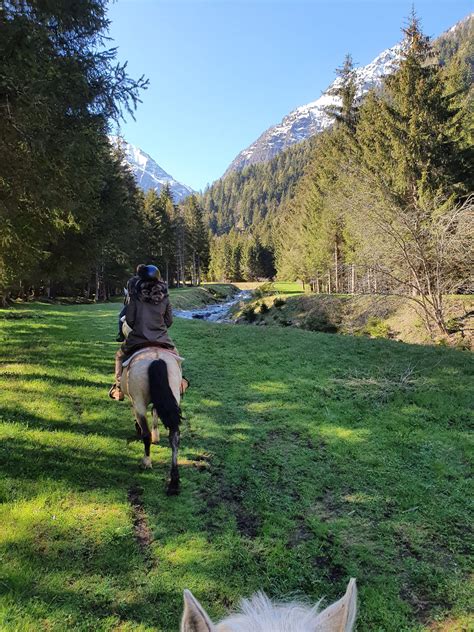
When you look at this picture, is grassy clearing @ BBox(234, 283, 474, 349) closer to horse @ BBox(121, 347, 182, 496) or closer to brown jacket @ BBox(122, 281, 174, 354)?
brown jacket @ BBox(122, 281, 174, 354)

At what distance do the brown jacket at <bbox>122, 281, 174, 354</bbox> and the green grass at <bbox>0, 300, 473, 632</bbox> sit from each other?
1644 millimetres

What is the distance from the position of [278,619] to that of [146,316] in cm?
407

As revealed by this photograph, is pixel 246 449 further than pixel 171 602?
Yes

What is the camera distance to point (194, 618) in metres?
1.05

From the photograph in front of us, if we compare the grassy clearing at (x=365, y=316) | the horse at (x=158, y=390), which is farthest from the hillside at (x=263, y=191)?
the horse at (x=158, y=390)

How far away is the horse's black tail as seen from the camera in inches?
168

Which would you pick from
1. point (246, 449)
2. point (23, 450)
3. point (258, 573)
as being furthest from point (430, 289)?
point (23, 450)

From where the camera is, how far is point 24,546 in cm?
317

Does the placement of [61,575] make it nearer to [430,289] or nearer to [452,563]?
[452,563]

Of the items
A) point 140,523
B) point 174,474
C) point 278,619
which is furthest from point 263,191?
point 278,619

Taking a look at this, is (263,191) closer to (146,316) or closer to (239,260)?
(239,260)

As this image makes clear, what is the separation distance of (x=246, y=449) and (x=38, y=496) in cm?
270

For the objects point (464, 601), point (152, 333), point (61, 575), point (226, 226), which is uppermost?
point (226, 226)

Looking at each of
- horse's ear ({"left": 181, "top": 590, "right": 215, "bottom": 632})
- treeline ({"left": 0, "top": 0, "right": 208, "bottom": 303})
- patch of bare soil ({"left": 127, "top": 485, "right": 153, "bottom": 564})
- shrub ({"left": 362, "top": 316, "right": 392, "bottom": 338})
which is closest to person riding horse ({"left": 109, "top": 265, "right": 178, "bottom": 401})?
patch of bare soil ({"left": 127, "top": 485, "right": 153, "bottom": 564})
